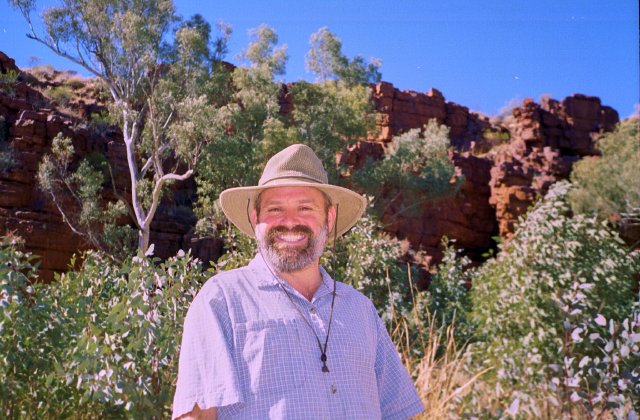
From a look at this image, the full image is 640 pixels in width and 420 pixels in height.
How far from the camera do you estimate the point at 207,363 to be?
1809mm

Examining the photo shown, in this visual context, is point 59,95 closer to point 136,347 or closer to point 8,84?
point 8,84

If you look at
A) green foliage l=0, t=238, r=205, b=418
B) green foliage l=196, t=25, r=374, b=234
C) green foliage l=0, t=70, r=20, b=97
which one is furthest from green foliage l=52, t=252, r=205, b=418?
green foliage l=0, t=70, r=20, b=97

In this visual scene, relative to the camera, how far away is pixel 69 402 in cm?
325

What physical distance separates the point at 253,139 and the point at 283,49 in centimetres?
354

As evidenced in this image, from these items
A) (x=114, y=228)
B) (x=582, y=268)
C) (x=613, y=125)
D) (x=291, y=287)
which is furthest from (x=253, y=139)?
(x=613, y=125)

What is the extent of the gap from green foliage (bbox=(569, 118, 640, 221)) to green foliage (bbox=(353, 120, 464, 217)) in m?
4.94

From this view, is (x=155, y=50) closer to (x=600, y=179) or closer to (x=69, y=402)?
Answer: (x=600, y=179)

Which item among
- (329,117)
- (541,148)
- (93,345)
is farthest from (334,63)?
(93,345)

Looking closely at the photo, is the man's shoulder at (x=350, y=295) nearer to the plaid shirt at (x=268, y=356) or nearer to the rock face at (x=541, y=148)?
the plaid shirt at (x=268, y=356)

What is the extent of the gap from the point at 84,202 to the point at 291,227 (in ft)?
65.8

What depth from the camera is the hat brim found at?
7.77 feet

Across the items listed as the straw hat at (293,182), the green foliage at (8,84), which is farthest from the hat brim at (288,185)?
the green foliage at (8,84)

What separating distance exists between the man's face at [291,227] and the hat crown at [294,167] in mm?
46

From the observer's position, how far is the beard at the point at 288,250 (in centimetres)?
217
